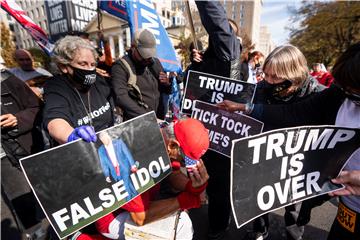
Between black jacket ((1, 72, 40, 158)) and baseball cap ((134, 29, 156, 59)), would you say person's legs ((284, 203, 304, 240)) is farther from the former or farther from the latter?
black jacket ((1, 72, 40, 158))

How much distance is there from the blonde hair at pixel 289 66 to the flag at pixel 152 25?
1.65m

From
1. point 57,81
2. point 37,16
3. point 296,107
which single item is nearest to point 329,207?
point 296,107

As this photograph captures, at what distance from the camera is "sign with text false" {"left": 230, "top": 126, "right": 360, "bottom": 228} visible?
114cm

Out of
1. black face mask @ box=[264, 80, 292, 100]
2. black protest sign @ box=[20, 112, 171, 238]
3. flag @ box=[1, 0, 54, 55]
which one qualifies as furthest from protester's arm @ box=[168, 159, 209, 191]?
flag @ box=[1, 0, 54, 55]

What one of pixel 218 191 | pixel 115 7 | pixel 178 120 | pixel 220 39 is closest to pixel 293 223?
pixel 218 191

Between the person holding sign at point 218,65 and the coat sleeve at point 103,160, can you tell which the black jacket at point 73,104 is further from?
the person holding sign at point 218,65

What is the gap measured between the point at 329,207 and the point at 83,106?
319cm

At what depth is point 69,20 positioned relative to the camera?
35438 mm

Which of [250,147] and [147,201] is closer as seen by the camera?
[250,147]

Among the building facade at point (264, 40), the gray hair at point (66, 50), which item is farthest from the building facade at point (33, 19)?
the building facade at point (264, 40)

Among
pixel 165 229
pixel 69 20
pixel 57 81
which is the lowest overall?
pixel 165 229

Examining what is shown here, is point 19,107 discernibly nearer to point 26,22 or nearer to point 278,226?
point 26,22

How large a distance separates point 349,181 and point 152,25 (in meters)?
2.84

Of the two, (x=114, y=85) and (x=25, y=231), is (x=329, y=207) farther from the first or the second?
(x=25, y=231)
